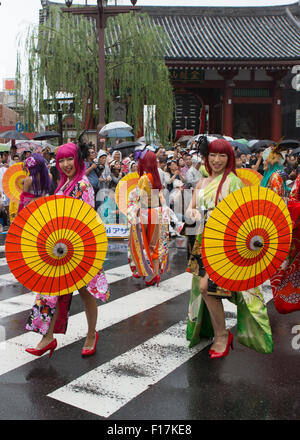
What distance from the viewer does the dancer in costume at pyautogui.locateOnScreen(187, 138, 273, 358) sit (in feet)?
12.7

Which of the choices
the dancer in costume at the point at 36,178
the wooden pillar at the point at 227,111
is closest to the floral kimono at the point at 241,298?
the dancer in costume at the point at 36,178

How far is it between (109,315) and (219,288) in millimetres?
1788

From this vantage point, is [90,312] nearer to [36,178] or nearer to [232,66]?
[36,178]

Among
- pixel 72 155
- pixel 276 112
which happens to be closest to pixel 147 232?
pixel 72 155

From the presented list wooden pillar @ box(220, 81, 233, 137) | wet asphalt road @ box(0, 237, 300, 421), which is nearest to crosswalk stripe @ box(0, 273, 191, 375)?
wet asphalt road @ box(0, 237, 300, 421)

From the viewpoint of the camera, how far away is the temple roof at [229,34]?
75.7 ft

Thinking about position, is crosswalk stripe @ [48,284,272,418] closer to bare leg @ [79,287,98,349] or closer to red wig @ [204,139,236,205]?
bare leg @ [79,287,98,349]

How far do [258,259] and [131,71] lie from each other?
53.9 feet

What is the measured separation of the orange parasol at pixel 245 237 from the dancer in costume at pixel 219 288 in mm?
402

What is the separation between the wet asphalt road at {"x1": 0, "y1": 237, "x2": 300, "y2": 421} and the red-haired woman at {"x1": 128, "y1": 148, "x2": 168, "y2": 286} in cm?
141

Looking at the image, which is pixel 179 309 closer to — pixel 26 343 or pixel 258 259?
pixel 26 343

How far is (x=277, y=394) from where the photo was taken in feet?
11.2

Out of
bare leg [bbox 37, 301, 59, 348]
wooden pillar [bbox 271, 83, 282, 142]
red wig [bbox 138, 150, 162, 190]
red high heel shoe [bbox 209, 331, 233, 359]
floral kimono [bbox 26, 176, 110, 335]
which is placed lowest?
red high heel shoe [bbox 209, 331, 233, 359]

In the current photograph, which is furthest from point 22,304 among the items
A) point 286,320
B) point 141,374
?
point 286,320
